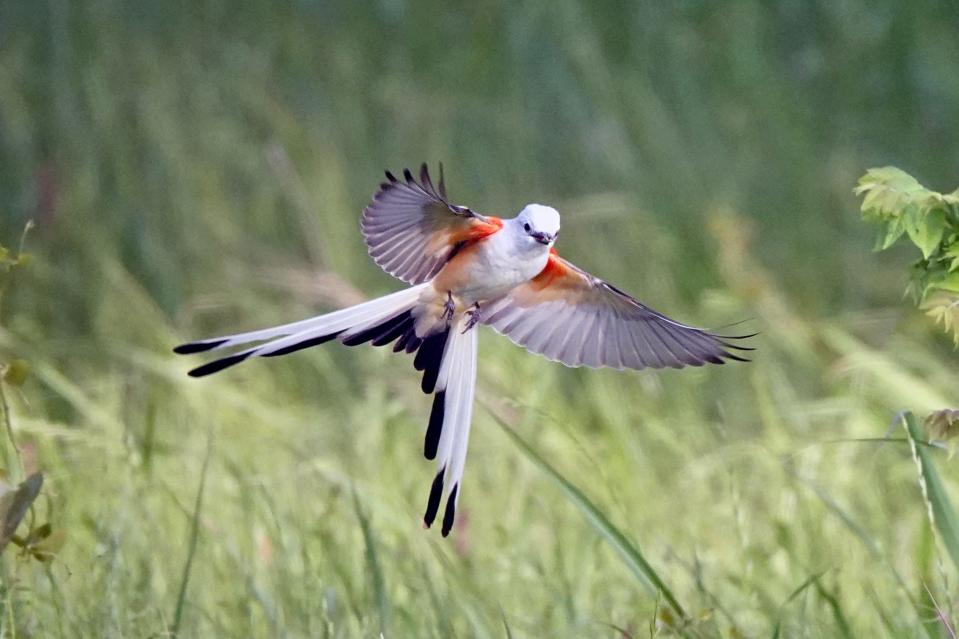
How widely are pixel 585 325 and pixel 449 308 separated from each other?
1.06ft

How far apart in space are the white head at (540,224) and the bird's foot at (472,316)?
307 mm

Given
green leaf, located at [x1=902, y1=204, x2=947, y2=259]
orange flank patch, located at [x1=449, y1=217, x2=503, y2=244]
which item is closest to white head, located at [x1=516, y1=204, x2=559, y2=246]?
orange flank patch, located at [x1=449, y1=217, x2=503, y2=244]

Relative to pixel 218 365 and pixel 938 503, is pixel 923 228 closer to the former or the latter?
pixel 938 503

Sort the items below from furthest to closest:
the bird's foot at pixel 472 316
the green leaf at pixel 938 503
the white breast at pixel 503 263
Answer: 1. the green leaf at pixel 938 503
2. the bird's foot at pixel 472 316
3. the white breast at pixel 503 263

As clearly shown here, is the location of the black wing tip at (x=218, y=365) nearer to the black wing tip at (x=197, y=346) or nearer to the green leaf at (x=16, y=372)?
the black wing tip at (x=197, y=346)

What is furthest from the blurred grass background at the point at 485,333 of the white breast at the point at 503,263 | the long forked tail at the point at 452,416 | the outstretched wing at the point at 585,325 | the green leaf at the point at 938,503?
the white breast at the point at 503,263

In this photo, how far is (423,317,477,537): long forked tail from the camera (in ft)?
7.61

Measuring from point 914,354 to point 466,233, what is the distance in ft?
9.16

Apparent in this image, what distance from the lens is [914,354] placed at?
4781mm

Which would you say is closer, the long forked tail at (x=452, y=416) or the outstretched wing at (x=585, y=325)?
the long forked tail at (x=452, y=416)

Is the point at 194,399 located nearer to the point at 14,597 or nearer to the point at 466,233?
the point at 14,597

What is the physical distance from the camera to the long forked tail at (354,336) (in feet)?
6.70

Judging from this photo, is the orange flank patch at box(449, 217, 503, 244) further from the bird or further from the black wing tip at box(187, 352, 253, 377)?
the black wing tip at box(187, 352, 253, 377)

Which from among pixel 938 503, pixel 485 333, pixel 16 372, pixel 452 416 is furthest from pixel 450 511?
pixel 485 333
